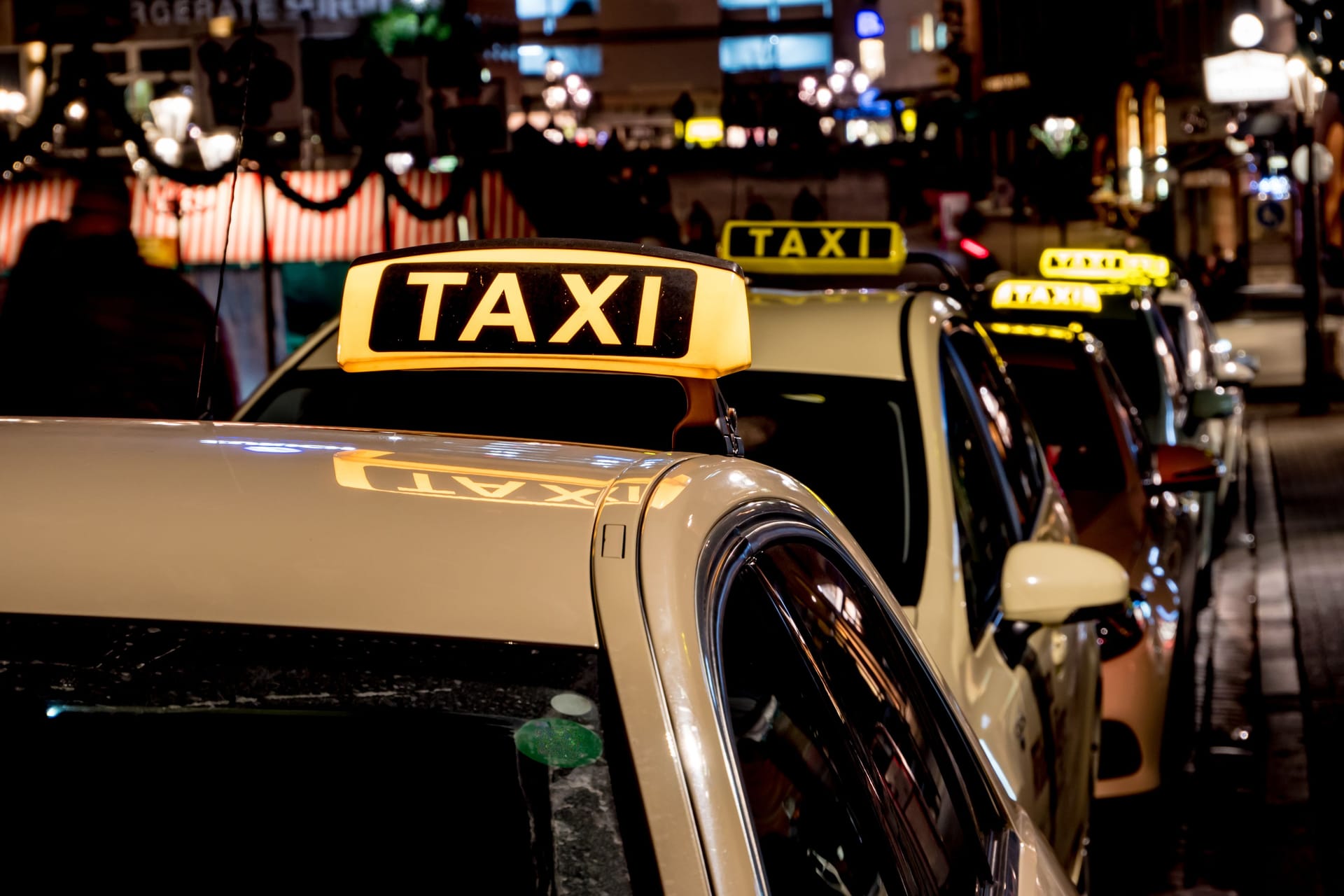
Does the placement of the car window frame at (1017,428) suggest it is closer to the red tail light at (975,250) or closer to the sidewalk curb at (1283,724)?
the sidewalk curb at (1283,724)

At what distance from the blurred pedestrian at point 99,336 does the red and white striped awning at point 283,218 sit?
12.5m

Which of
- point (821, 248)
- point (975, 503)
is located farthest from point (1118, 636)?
point (821, 248)

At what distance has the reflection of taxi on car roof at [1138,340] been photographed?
342 inches

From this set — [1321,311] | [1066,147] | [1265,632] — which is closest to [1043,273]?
[1265,632]

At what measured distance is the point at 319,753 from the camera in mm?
1501

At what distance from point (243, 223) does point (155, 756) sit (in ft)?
61.3

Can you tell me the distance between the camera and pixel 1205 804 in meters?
6.89

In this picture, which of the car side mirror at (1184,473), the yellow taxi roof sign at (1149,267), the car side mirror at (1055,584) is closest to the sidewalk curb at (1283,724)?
the car side mirror at (1184,473)

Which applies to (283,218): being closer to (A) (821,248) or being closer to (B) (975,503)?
(A) (821,248)

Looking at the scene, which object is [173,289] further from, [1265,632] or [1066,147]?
[1066,147]

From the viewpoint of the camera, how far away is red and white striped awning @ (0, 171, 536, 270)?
18969mm

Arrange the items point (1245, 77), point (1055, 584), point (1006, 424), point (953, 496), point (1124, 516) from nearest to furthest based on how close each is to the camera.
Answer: point (1055, 584) < point (953, 496) < point (1006, 424) < point (1124, 516) < point (1245, 77)

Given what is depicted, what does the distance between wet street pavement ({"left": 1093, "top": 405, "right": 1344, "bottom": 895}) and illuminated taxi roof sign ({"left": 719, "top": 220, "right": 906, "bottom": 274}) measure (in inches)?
78.9

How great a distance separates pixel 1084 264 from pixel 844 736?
30.6 feet
